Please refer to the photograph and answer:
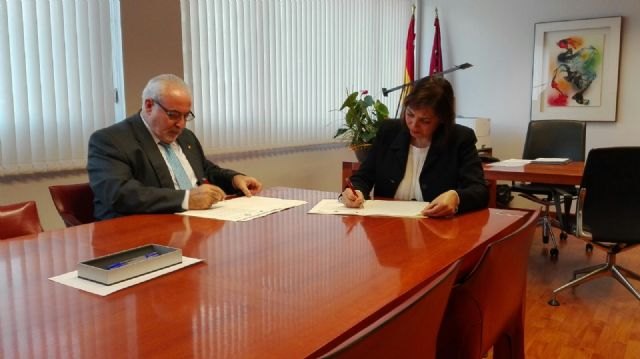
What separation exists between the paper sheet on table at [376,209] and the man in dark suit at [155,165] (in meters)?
0.38

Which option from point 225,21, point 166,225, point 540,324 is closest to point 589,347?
point 540,324

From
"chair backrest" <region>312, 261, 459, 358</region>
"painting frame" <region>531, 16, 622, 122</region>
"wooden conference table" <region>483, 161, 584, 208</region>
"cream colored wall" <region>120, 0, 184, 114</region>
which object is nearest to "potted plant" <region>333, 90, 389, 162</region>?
"wooden conference table" <region>483, 161, 584, 208</region>

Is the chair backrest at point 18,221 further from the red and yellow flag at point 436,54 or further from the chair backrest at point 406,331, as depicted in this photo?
the red and yellow flag at point 436,54

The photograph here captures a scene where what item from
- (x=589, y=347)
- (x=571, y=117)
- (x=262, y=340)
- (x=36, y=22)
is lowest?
(x=589, y=347)

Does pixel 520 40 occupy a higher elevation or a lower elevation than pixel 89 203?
higher

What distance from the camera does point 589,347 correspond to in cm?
250

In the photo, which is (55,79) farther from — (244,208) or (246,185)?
(244,208)

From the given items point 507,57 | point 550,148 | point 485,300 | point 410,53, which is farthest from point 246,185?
point 507,57

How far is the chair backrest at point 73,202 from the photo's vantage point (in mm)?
2086

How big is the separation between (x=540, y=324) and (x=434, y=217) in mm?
1329

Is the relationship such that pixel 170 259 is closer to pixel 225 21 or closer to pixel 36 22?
pixel 36 22

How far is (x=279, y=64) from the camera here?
4086 mm

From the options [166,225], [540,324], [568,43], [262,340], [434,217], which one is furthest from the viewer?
[568,43]

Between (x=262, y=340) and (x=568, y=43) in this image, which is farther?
(x=568, y=43)
